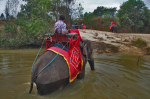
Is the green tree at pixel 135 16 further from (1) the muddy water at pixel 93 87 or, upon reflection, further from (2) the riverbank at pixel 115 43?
(1) the muddy water at pixel 93 87

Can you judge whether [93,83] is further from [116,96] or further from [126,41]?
[126,41]

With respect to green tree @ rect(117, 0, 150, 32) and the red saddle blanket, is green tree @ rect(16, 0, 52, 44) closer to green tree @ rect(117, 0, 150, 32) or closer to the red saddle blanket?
the red saddle blanket

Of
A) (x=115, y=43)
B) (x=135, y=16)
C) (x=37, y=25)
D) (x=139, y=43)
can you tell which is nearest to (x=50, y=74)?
(x=115, y=43)

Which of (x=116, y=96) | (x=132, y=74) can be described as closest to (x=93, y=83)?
(x=116, y=96)

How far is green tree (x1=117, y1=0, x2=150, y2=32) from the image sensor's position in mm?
15789

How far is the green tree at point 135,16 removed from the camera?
622 inches

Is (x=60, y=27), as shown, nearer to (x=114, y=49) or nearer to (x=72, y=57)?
(x=72, y=57)

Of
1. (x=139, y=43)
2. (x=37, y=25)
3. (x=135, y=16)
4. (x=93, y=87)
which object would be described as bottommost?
(x=93, y=87)

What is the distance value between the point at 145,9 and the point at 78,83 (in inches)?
645

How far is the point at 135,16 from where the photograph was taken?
16047 millimetres

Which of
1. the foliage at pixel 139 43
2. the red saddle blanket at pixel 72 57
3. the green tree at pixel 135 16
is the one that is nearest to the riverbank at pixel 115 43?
the foliage at pixel 139 43

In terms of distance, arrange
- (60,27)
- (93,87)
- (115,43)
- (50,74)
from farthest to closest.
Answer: (115,43) < (93,87) < (60,27) < (50,74)

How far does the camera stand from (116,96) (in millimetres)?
3189

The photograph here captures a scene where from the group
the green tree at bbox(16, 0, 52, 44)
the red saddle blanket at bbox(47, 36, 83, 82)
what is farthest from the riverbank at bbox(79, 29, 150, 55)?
the red saddle blanket at bbox(47, 36, 83, 82)
